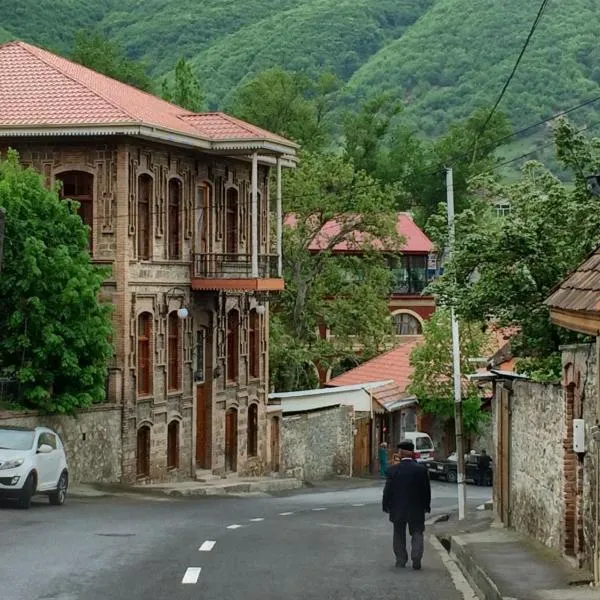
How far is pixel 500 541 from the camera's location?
24.4 m

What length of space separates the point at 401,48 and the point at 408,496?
171 meters

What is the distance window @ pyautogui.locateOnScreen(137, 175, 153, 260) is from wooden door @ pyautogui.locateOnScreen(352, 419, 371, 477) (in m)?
18.1

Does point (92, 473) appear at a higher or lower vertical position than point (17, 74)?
lower

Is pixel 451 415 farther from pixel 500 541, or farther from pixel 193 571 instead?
pixel 193 571

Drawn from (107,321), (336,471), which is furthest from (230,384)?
(107,321)

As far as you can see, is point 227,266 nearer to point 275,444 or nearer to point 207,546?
point 275,444

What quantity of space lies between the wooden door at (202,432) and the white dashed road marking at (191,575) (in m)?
30.3

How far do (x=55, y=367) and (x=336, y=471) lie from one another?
71.3 ft

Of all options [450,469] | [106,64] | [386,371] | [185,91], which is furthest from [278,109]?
[450,469]

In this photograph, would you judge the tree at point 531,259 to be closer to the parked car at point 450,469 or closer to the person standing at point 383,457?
the person standing at point 383,457

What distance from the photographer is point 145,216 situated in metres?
45.5

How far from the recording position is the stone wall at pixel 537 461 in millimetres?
21734

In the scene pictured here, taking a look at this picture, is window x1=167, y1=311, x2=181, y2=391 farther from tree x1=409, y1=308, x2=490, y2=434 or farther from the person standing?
tree x1=409, y1=308, x2=490, y2=434

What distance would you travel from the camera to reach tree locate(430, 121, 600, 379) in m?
29.1
